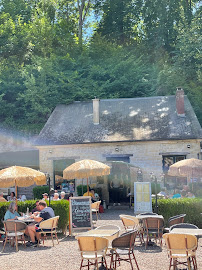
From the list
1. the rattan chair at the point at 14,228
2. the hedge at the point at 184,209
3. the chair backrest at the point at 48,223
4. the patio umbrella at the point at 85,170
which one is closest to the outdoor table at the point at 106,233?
the chair backrest at the point at 48,223

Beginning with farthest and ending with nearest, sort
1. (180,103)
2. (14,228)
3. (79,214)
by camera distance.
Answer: (180,103), (79,214), (14,228)

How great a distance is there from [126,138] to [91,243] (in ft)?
49.3

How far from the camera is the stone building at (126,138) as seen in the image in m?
22.4

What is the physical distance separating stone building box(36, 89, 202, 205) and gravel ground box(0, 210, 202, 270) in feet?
32.4

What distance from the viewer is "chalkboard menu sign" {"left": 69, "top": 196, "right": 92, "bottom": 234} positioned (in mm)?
12914

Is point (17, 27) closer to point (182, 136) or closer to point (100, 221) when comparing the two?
point (182, 136)

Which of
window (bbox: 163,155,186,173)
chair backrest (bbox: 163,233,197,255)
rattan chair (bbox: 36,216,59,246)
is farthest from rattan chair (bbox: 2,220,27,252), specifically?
window (bbox: 163,155,186,173)

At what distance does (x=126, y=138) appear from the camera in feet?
74.6

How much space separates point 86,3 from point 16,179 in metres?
33.7

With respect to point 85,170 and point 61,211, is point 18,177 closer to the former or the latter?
point 61,211

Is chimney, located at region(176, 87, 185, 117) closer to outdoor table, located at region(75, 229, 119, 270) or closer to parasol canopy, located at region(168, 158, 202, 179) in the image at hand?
parasol canopy, located at region(168, 158, 202, 179)

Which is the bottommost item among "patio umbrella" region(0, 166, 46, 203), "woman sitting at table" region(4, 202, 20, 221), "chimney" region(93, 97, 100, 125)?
"woman sitting at table" region(4, 202, 20, 221)

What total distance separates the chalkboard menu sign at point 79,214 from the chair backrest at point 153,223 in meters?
2.50

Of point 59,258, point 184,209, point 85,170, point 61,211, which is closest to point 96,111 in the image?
point 85,170
